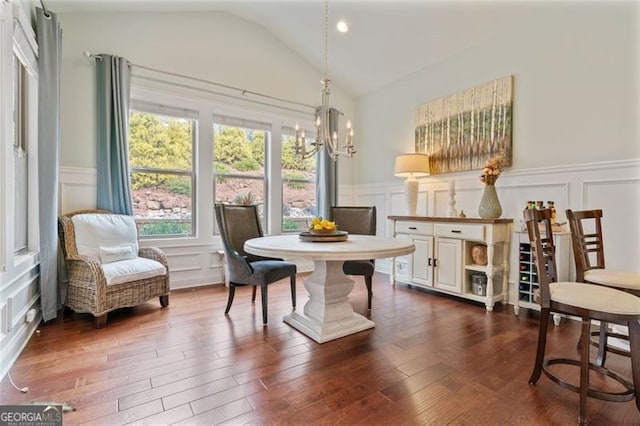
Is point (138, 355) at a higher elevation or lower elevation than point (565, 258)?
lower

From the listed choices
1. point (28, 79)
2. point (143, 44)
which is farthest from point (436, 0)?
point (28, 79)

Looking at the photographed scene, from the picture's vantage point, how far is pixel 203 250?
4.02 m

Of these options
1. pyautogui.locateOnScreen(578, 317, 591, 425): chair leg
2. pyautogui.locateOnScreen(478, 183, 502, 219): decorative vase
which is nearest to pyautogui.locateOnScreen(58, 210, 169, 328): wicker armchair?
pyautogui.locateOnScreen(578, 317, 591, 425): chair leg

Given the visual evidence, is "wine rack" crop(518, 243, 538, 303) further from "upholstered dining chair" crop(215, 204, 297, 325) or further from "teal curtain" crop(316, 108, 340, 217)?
"teal curtain" crop(316, 108, 340, 217)

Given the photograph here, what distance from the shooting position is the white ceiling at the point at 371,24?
10.7ft

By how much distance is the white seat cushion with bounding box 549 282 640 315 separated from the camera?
145 cm

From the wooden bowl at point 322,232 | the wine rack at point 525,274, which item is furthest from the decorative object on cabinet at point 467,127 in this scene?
the wooden bowl at point 322,232

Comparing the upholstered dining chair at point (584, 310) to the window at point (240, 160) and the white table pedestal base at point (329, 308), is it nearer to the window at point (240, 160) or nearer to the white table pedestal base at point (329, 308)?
the white table pedestal base at point (329, 308)

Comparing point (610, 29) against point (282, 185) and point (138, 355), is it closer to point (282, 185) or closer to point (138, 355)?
point (282, 185)

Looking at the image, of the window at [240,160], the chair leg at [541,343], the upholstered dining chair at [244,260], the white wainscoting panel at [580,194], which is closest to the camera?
the chair leg at [541,343]

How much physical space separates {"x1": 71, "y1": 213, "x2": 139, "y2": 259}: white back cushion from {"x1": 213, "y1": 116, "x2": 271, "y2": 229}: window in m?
1.18

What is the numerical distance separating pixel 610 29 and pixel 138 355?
4472 millimetres

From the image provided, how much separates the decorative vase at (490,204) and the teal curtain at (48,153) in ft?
13.2

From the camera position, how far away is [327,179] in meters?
4.87
